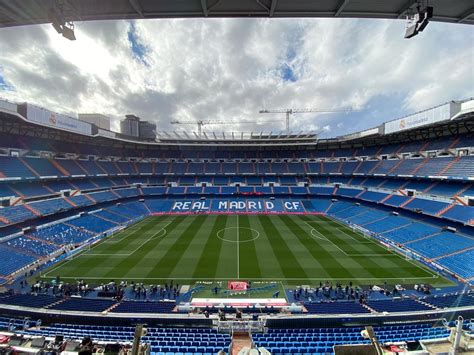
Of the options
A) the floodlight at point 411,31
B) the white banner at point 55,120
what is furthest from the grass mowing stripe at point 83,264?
the floodlight at point 411,31

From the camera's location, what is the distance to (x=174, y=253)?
28141 mm

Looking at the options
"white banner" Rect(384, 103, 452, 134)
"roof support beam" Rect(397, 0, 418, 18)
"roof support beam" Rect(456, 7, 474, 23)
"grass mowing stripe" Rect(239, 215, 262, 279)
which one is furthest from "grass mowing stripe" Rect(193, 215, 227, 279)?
"white banner" Rect(384, 103, 452, 134)

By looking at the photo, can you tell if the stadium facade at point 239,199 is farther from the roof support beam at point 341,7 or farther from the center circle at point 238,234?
the roof support beam at point 341,7

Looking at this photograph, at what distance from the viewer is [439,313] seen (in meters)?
14.7

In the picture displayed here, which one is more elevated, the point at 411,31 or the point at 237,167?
the point at 411,31

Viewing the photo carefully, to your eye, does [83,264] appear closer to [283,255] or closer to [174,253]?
[174,253]

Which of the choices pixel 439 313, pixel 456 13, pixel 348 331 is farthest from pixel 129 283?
pixel 456 13

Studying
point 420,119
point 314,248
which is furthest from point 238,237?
point 420,119

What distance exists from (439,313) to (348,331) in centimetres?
698

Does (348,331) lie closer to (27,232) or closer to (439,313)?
(439,313)

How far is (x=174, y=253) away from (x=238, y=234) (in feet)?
34.7

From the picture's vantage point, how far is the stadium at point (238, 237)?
36.3 feet

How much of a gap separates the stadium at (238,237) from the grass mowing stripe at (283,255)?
0.31 meters

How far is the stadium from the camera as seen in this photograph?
1107 cm
